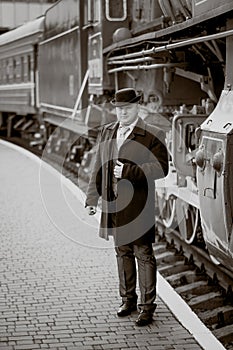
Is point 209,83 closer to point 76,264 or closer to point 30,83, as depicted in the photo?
point 76,264

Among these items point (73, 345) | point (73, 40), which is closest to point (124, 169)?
point (73, 345)

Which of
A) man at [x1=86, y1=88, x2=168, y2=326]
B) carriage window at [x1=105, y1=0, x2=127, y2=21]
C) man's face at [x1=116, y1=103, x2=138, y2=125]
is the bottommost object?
man at [x1=86, y1=88, x2=168, y2=326]

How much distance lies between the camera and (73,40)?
12234 mm

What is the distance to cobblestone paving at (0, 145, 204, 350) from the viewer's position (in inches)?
202

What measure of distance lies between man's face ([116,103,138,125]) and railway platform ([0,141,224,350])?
1458mm

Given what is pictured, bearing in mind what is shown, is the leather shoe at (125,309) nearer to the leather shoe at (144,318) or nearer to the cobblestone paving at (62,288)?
the cobblestone paving at (62,288)

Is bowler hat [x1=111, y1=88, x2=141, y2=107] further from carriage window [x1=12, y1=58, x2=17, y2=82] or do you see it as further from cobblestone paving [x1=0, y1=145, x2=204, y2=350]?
carriage window [x1=12, y1=58, x2=17, y2=82]

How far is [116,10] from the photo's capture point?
10031 millimetres

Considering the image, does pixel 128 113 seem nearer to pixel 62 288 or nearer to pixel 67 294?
pixel 67 294

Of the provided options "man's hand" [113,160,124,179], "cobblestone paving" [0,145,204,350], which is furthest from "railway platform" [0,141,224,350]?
"man's hand" [113,160,124,179]

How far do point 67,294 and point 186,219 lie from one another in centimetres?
198

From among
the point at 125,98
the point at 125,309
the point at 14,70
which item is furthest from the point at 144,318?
the point at 14,70

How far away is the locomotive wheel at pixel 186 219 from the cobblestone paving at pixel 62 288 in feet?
2.59

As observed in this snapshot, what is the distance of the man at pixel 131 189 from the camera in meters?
5.28
